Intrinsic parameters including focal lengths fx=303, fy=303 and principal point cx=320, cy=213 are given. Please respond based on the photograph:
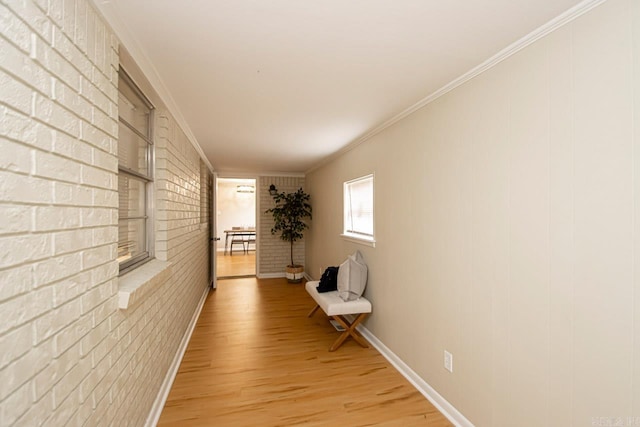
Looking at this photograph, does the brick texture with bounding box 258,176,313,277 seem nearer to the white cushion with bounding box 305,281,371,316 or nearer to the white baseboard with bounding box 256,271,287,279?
the white baseboard with bounding box 256,271,287,279

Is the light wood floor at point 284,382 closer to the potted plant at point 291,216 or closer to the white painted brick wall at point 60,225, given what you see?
the white painted brick wall at point 60,225

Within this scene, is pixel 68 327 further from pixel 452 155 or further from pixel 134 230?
pixel 452 155

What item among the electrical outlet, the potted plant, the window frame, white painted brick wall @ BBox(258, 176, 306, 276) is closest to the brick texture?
Result: white painted brick wall @ BBox(258, 176, 306, 276)

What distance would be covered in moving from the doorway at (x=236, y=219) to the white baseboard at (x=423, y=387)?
22.9 ft

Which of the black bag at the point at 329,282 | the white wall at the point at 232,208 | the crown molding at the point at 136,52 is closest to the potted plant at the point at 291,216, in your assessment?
the black bag at the point at 329,282

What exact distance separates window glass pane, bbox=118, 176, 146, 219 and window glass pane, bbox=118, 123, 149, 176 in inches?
3.1

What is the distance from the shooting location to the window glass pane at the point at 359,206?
3.54 meters

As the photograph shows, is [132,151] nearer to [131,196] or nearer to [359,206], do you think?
[131,196]

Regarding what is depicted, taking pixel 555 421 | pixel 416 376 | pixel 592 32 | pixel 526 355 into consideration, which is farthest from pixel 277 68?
pixel 416 376

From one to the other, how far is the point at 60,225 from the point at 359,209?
316 cm

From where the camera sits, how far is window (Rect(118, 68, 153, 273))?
5.71ft

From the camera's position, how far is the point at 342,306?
10.3 ft

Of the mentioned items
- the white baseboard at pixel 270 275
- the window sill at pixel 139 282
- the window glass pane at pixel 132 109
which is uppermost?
the window glass pane at pixel 132 109

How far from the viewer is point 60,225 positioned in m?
0.97
